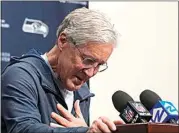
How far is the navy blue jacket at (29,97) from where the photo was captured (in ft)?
3.47

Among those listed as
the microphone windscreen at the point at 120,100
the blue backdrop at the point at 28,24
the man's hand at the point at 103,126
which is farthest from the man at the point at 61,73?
the blue backdrop at the point at 28,24

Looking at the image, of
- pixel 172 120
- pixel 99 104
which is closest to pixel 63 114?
pixel 172 120

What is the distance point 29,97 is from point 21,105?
0.05 m

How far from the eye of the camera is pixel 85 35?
1260 mm

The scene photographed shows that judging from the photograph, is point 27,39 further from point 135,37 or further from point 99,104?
point 135,37

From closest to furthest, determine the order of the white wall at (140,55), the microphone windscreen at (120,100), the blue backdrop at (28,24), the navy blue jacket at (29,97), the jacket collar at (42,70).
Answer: the navy blue jacket at (29,97), the microphone windscreen at (120,100), the jacket collar at (42,70), the blue backdrop at (28,24), the white wall at (140,55)

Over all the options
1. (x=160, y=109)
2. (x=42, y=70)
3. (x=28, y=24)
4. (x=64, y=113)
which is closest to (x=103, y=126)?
(x=160, y=109)

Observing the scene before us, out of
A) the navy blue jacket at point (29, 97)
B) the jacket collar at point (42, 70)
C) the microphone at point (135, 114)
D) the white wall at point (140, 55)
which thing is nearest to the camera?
the microphone at point (135, 114)

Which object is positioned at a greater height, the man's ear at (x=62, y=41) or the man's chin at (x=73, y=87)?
the man's ear at (x=62, y=41)

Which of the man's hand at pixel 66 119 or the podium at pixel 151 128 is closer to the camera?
the podium at pixel 151 128

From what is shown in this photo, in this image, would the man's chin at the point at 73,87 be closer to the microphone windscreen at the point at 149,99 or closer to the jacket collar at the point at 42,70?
the jacket collar at the point at 42,70

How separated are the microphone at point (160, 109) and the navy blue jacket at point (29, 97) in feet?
0.70

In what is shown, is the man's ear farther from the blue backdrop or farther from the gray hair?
the blue backdrop

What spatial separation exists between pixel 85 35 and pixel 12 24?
0.96 m
